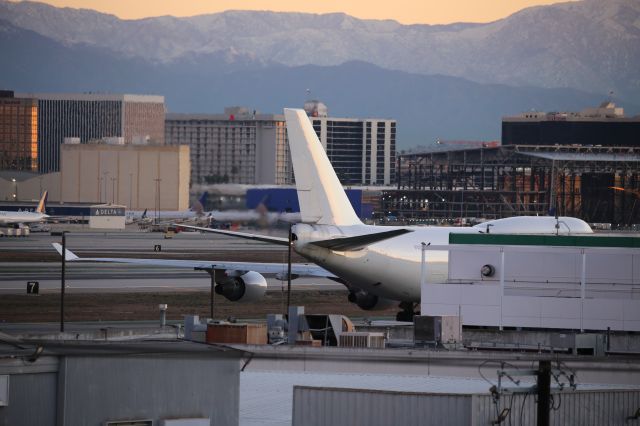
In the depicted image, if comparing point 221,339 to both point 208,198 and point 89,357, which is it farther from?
point 208,198

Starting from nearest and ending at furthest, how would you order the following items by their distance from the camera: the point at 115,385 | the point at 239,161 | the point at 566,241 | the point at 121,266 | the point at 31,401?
the point at 31,401, the point at 115,385, the point at 566,241, the point at 239,161, the point at 121,266

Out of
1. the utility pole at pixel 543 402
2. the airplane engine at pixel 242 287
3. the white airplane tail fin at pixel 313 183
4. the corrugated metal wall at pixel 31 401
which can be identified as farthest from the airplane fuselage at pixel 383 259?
the utility pole at pixel 543 402

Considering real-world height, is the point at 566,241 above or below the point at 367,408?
above

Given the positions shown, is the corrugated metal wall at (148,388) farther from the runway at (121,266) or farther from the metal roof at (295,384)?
the runway at (121,266)

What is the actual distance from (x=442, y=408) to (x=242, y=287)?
1566 inches

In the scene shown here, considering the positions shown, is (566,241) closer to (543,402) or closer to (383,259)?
(383,259)

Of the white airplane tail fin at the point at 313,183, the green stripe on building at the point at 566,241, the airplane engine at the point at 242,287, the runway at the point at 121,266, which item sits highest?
the white airplane tail fin at the point at 313,183

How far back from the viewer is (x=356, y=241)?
67250 mm

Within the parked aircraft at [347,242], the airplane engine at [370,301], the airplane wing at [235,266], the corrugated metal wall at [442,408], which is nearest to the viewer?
the corrugated metal wall at [442,408]

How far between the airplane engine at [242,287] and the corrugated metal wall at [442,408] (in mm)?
37658

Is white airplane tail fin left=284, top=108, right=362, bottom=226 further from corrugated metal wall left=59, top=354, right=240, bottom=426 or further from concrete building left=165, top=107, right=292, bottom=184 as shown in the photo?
corrugated metal wall left=59, top=354, right=240, bottom=426

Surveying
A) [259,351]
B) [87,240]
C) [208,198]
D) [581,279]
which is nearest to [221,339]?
[259,351]

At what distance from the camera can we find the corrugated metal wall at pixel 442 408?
104 ft

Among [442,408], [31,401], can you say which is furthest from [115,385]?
[442,408]
